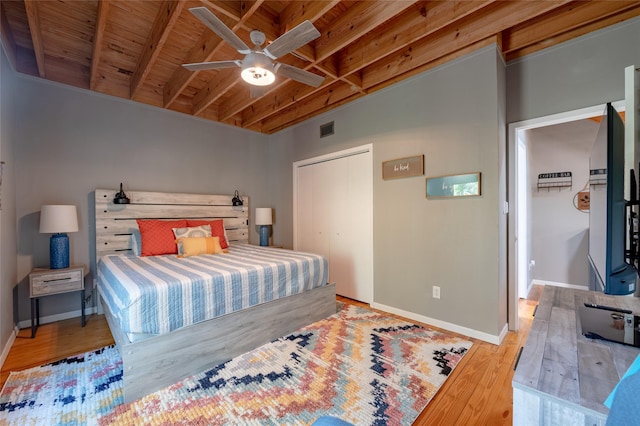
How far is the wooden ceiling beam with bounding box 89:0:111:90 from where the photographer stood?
200 centimetres

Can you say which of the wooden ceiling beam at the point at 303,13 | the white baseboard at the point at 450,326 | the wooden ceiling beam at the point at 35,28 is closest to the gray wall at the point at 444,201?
the white baseboard at the point at 450,326

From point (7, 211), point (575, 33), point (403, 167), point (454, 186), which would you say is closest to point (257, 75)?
point (403, 167)

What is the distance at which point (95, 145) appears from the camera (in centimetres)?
322

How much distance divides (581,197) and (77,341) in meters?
6.53

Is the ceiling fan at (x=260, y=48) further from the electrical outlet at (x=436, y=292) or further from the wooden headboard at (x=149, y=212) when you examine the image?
the electrical outlet at (x=436, y=292)

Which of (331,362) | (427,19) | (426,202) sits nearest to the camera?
(331,362)

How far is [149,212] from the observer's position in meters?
3.48

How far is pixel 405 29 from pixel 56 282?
4064 millimetres

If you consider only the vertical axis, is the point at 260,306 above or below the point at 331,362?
above

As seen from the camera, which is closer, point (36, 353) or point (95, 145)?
point (36, 353)

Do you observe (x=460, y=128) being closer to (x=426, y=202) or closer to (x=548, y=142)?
(x=426, y=202)

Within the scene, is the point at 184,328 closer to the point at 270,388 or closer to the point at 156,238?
the point at 270,388

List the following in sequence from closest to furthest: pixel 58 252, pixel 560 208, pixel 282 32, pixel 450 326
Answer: pixel 282 32, pixel 450 326, pixel 58 252, pixel 560 208

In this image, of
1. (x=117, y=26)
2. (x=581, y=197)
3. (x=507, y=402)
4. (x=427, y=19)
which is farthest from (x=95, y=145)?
(x=581, y=197)
